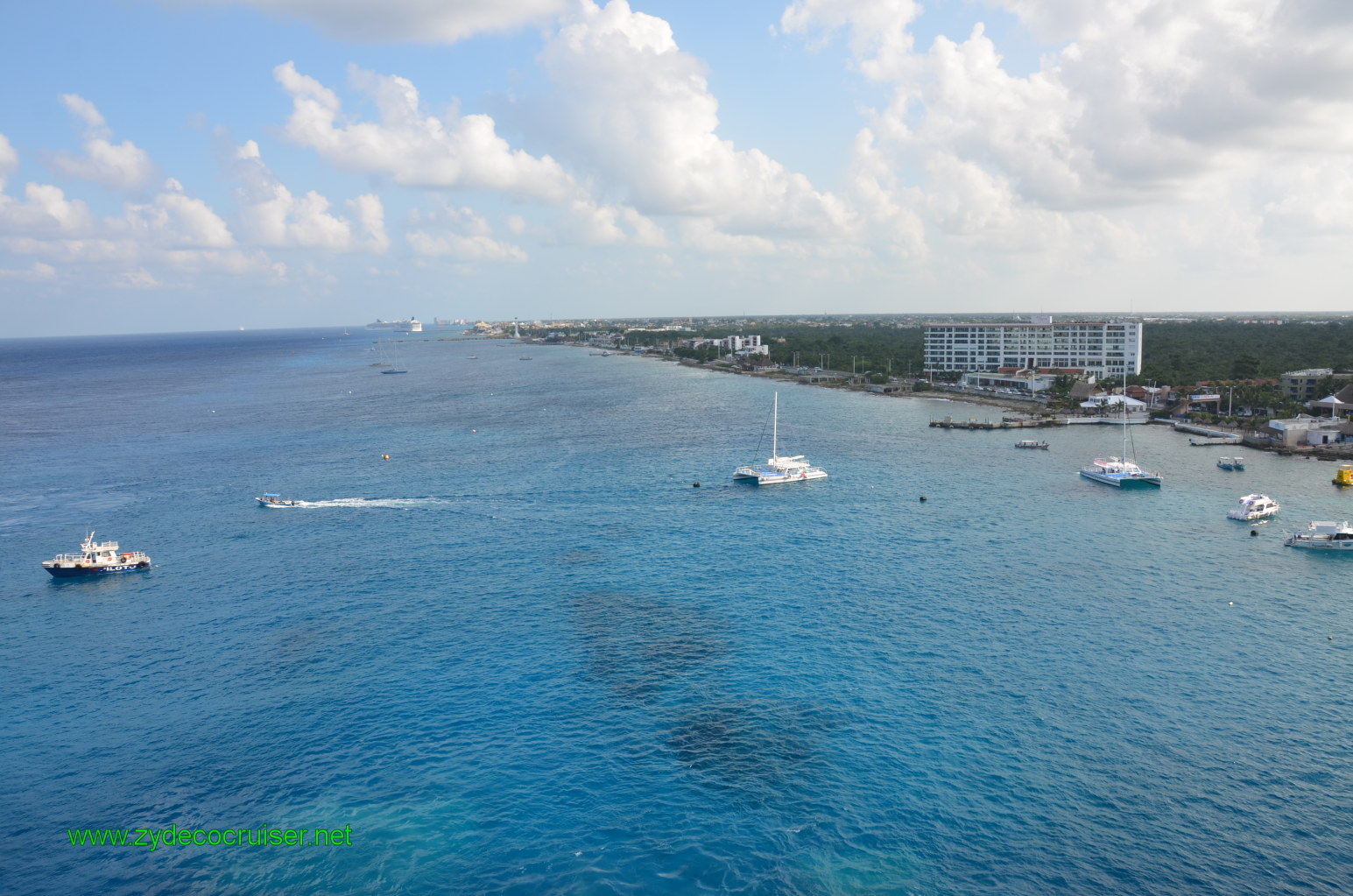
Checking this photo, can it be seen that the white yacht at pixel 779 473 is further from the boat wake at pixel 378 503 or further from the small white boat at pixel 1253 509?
the small white boat at pixel 1253 509

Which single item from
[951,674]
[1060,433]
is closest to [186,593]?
[951,674]

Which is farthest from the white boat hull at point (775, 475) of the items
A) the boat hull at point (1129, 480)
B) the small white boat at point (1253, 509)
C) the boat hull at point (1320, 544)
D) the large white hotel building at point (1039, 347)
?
the large white hotel building at point (1039, 347)

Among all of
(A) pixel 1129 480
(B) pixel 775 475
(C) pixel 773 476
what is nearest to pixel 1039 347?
(A) pixel 1129 480

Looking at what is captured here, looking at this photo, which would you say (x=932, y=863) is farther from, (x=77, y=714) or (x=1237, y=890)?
(x=77, y=714)

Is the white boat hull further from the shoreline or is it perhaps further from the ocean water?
the shoreline

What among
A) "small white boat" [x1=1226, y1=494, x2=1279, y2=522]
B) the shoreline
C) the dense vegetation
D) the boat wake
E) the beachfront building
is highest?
the dense vegetation

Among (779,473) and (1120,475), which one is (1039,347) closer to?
(1120,475)

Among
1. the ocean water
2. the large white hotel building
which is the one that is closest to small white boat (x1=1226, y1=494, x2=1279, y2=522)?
the ocean water
